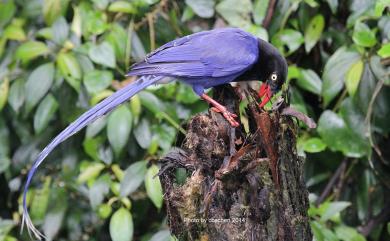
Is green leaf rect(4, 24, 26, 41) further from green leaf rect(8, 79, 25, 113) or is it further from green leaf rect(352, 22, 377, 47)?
green leaf rect(352, 22, 377, 47)

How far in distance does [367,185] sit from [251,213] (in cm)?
188

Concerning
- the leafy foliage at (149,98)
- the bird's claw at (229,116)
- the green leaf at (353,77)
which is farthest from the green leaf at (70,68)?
the green leaf at (353,77)

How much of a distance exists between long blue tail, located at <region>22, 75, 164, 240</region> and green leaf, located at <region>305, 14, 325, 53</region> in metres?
1.17

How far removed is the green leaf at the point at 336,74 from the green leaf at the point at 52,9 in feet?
5.35

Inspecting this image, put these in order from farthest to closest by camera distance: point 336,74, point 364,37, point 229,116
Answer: point 336,74 → point 364,37 → point 229,116

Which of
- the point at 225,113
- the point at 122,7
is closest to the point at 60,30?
the point at 122,7

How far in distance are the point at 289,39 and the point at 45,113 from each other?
153 cm

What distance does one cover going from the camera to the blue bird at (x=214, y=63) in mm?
3252

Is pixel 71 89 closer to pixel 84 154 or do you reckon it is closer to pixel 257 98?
pixel 84 154

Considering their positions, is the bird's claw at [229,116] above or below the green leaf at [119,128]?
above

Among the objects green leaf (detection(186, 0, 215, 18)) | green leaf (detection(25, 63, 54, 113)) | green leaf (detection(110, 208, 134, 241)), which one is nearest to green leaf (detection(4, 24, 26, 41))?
green leaf (detection(25, 63, 54, 113))

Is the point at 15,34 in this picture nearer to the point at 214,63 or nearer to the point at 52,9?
the point at 52,9

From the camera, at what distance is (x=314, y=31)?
163 inches

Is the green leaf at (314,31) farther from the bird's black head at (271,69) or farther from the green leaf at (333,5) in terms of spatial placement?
the bird's black head at (271,69)
